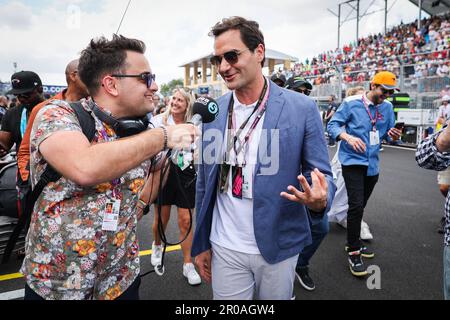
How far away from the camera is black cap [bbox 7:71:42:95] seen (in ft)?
11.5

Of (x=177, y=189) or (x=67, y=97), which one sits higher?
(x=67, y=97)

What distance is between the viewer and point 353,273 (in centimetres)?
343

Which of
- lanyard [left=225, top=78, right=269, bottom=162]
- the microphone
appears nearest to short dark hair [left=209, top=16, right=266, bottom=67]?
lanyard [left=225, top=78, right=269, bottom=162]

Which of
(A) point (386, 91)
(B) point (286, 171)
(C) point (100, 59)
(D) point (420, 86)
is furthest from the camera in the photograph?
(D) point (420, 86)

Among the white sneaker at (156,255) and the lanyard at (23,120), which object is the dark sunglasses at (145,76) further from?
the lanyard at (23,120)

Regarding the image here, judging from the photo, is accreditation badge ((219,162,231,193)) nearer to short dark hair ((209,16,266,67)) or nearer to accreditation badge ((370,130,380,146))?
short dark hair ((209,16,266,67))

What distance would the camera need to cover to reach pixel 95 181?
125cm

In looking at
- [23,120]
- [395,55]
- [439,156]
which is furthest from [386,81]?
[395,55]

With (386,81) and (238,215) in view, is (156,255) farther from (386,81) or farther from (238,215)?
(386,81)

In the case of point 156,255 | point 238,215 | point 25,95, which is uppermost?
point 25,95

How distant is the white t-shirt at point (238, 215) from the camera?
186 cm

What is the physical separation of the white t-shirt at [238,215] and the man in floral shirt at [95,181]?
20.1 inches

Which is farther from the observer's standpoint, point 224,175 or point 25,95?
point 25,95

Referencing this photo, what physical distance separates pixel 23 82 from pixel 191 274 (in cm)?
278
